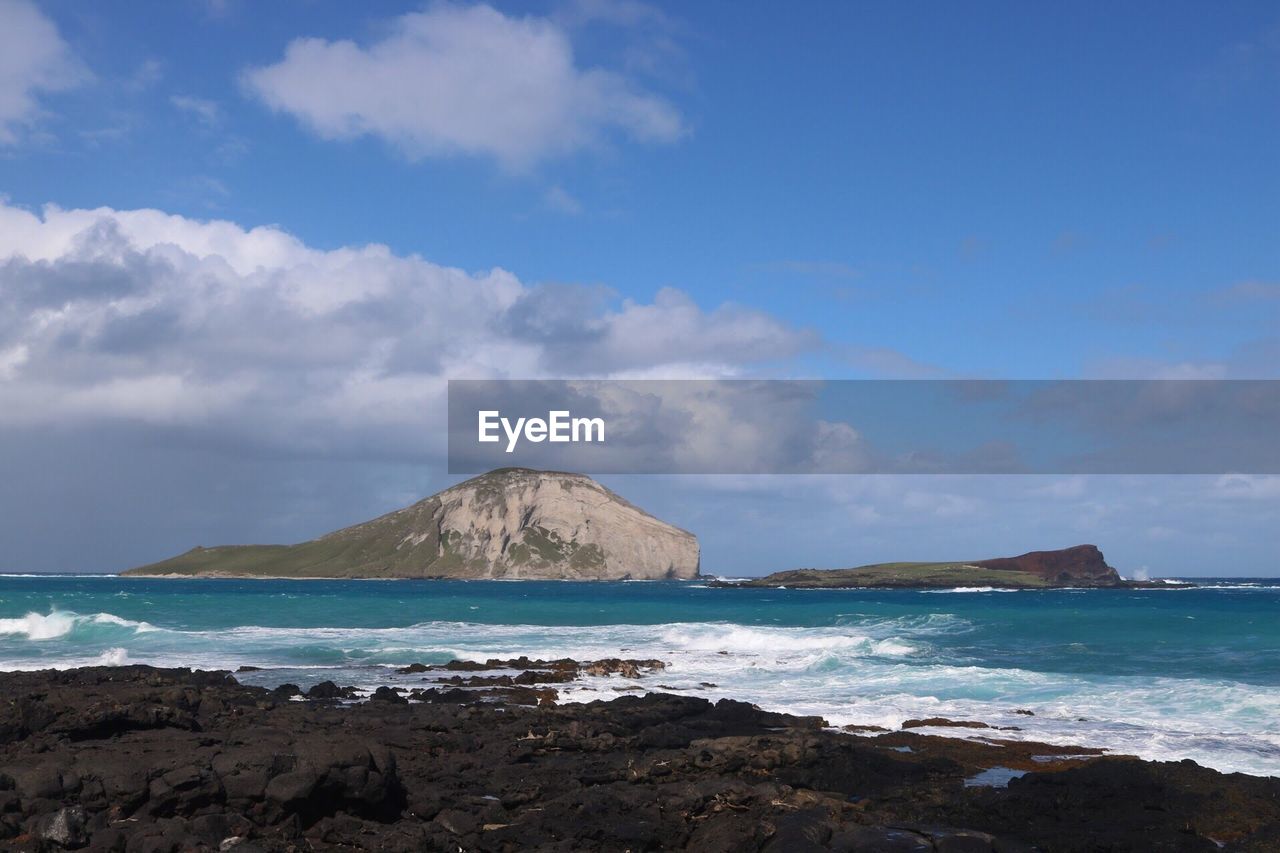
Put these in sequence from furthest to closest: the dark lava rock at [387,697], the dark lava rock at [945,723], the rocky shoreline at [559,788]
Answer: the dark lava rock at [387,697] → the dark lava rock at [945,723] → the rocky shoreline at [559,788]

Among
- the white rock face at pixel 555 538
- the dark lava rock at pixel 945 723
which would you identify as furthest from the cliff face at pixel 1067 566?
the dark lava rock at pixel 945 723

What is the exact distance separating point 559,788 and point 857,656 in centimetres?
2614

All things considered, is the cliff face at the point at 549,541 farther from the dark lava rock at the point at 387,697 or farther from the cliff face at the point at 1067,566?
the dark lava rock at the point at 387,697

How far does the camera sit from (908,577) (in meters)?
163

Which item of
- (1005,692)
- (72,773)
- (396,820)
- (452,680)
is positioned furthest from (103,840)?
(1005,692)

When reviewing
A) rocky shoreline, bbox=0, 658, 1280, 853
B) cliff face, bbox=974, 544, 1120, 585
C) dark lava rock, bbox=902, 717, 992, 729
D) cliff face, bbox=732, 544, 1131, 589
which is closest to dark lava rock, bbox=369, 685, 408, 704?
rocky shoreline, bbox=0, 658, 1280, 853

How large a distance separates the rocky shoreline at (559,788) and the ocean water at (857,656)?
504 cm

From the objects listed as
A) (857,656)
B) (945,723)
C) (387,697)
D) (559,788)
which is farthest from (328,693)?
(857,656)

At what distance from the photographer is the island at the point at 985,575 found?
155750mm

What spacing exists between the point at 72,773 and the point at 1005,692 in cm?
2368

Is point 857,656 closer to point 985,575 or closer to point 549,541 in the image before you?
point 985,575

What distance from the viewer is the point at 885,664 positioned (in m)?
36.8

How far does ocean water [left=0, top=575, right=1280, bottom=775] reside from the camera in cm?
2444

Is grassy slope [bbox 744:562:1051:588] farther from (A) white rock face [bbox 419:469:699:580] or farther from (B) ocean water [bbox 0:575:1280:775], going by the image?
(B) ocean water [bbox 0:575:1280:775]
